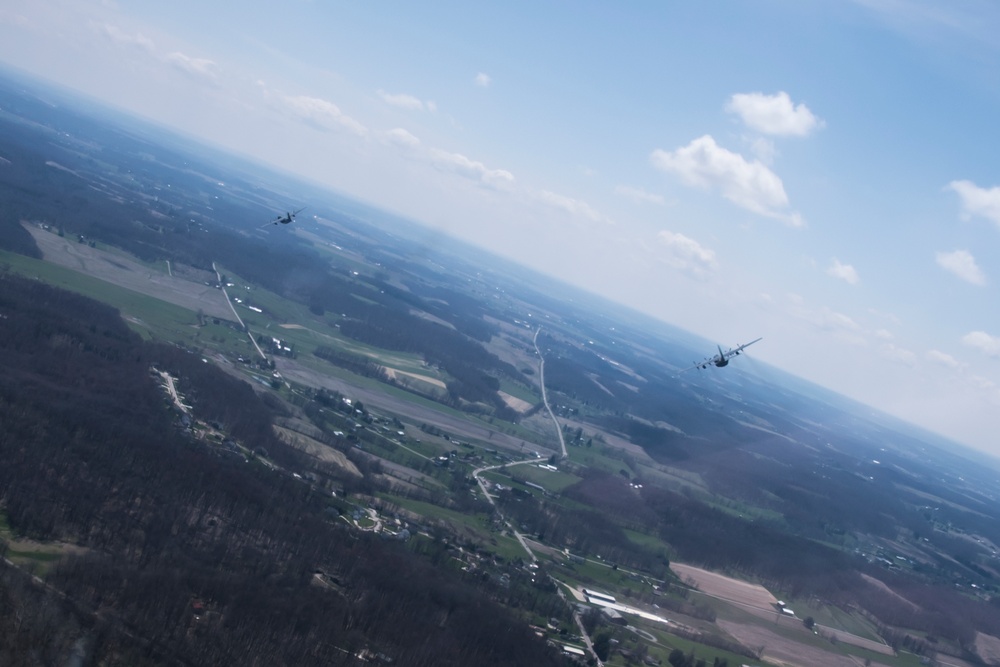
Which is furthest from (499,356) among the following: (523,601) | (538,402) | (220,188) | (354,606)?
(220,188)

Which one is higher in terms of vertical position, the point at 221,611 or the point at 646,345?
the point at 646,345

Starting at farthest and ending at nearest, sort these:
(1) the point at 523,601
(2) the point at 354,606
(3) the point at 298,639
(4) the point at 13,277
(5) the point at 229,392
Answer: (4) the point at 13,277 → (5) the point at 229,392 → (1) the point at 523,601 → (2) the point at 354,606 → (3) the point at 298,639

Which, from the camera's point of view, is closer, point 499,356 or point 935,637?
point 935,637

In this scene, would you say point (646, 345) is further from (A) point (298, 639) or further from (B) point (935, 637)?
(A) point (298, 639)

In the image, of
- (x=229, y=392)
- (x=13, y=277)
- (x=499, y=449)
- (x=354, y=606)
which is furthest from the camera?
(x=499, y=449)

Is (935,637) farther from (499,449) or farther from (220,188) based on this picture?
(220,188)

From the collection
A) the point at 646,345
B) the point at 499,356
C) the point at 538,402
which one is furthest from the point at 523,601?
the point at 646,345
